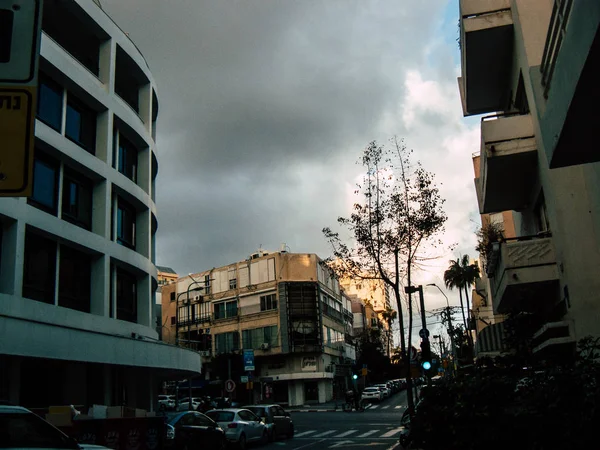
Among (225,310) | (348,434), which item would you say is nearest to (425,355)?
(348,434)

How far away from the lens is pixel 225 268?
222 feet

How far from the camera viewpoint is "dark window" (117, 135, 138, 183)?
26470 mm

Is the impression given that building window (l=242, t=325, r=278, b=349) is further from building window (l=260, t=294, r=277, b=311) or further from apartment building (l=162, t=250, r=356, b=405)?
building window (l=260, t=294, r=277, b=311)

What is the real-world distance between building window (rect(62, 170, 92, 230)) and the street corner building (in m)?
0.05

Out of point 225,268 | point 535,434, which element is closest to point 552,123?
point 535,434

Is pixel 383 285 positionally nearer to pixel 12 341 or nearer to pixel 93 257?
pixel 93 257

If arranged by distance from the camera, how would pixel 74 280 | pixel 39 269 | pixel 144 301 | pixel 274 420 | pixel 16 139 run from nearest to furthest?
1. pixel 16 139
2. pixel 39 269
3. pixel 74 280
4. pixel 274 420
5. pixel 144 301

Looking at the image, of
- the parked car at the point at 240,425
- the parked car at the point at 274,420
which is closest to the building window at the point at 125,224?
the parked car at the point at 240,425

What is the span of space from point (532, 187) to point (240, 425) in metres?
13.0

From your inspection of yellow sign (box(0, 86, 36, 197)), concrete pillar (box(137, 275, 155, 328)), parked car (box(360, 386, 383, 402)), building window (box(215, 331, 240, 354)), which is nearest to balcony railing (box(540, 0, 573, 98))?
yellow sign (box(0, 86, 36, 197))

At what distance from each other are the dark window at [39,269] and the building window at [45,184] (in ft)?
3.73

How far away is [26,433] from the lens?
6633mm

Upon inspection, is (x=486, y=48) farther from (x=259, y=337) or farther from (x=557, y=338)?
(x=259, y=337)

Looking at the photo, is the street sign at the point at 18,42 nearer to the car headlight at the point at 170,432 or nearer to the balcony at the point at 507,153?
the balcony at the point at 507,153
